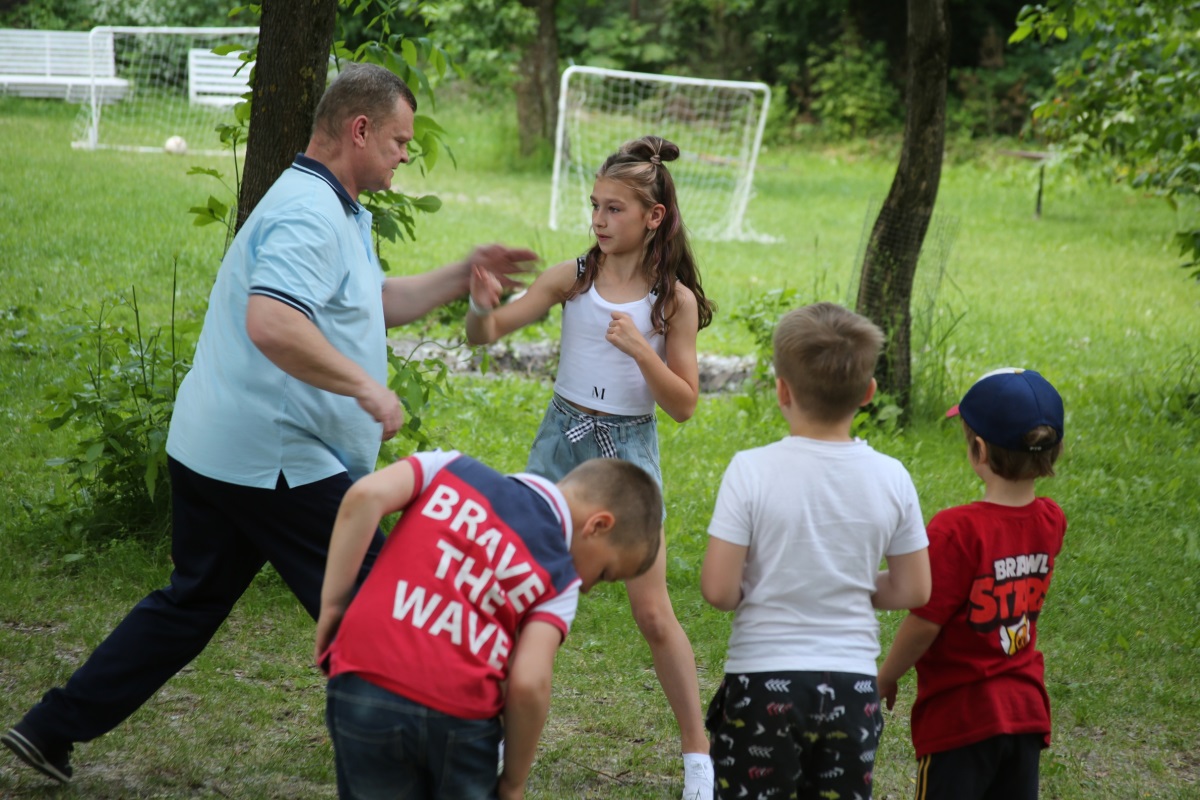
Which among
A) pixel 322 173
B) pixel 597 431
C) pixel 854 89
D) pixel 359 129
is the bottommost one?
pixel 597 431

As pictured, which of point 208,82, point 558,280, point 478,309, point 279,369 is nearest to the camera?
point 279,369

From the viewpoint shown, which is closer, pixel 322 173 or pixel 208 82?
pixel 322 173

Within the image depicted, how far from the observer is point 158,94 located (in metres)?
19.0

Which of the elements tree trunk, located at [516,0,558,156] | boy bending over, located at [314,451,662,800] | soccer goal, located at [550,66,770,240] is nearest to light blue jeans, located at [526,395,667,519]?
boy bending over, located at [314,451,662,800]

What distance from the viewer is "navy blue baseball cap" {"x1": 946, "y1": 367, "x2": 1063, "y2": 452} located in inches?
94.6

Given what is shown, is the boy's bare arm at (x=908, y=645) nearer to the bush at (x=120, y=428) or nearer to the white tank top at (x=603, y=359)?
the white tank top at (x=603, y=359)

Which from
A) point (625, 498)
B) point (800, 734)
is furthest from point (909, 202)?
point (625, 498)

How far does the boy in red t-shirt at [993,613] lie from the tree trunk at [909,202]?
13.6 feet

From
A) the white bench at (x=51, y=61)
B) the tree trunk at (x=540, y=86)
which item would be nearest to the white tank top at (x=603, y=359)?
the tree trunk at (x=540, y=86)

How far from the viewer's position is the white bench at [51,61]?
18.6 meters

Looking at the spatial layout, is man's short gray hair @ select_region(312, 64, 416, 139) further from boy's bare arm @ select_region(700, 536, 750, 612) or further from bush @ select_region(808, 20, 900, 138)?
bush @ select_region(808, 20, 900, 138)

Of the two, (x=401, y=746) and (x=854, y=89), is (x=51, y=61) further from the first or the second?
A: (x=401, y=746)

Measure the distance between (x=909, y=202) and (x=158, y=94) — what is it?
15898 mm

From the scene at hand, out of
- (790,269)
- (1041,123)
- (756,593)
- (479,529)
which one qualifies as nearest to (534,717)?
(479,529)
